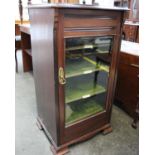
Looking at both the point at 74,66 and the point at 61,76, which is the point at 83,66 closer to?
the point at 74,66

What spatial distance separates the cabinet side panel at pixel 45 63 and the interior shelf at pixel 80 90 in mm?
179

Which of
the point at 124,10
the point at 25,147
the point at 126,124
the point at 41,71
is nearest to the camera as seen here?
the point at 124,10

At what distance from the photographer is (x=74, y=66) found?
1.42 meters

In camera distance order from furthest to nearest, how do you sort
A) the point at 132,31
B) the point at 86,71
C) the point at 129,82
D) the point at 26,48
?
the point at 132,31, the point at 26,48, the point at 129,82, the point at 86,71

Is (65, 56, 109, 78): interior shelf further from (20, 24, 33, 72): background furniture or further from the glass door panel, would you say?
(20, 24, 33, 72): background furniture

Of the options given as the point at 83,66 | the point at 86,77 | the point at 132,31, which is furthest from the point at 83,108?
the point at 132,31

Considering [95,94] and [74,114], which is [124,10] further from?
[74,114]

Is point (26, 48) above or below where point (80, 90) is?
above

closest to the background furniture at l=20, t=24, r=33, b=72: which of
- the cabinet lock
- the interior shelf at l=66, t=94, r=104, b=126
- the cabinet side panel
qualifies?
the cabinet side panel

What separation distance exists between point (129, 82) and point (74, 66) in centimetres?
73

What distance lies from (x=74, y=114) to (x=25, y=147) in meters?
0.54

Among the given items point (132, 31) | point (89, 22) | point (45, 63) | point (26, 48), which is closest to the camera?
point (89, 22)
